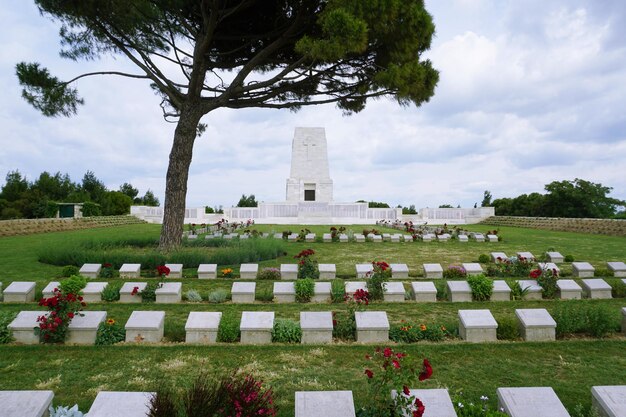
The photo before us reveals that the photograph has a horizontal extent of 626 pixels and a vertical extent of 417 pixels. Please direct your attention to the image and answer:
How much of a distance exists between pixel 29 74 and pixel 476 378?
1560cm

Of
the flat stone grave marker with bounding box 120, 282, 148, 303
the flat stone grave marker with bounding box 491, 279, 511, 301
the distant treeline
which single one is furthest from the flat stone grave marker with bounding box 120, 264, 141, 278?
the distant treeline

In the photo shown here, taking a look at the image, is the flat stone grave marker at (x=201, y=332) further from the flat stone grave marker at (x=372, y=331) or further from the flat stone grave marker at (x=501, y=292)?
the flat stone grave marker at (x=501, y=292)

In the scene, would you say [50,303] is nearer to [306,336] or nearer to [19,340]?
[19,340]

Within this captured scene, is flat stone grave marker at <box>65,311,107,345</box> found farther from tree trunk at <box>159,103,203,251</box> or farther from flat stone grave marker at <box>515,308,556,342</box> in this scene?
tree trunk at <box>159,103,203,251</box>

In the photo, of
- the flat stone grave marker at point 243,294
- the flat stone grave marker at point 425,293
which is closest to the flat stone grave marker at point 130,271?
the flat stone grave marker at point 243,294

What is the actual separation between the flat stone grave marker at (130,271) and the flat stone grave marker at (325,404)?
835 cm

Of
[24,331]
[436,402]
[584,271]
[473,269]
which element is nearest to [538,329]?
[436,402]

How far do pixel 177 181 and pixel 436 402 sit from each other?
1207 centimetres

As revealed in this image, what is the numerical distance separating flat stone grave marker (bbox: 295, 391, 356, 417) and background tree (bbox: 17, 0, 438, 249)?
985 centimetres

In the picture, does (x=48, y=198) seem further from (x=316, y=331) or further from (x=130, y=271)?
(x=316, y=331)

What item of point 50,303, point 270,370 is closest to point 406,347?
point 270,370

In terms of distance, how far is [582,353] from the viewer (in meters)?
5.83

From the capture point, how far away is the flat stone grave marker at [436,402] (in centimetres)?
346

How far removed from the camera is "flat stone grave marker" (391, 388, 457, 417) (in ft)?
11.3
